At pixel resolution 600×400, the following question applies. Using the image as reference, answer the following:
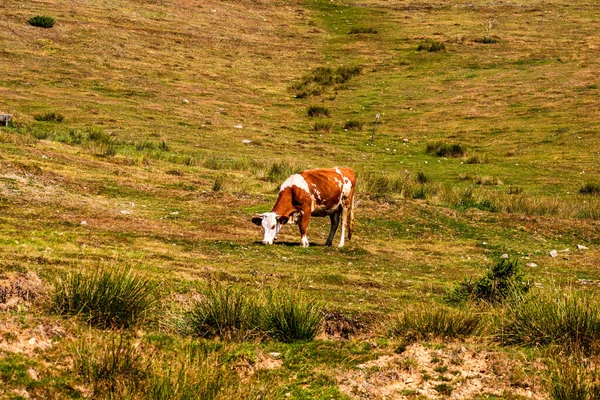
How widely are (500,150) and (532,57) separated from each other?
22.0 metres

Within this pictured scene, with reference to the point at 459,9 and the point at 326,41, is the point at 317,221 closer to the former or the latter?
the point at 326,41

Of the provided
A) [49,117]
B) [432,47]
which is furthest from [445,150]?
[432,47]

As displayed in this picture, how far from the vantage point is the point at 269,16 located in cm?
7938

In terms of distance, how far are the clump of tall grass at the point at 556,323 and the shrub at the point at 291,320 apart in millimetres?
2522

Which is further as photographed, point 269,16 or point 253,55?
point 269,16

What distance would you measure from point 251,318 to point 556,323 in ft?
13.1

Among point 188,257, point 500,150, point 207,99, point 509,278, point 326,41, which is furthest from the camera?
point 326,41

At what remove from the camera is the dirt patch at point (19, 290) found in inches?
389

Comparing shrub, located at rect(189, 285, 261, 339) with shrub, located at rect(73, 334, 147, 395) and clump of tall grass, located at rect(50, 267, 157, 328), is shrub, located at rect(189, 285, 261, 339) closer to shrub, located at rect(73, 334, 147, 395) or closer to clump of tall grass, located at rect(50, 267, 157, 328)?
clump of tall grass, located at rect(50, 267, 157, 328)

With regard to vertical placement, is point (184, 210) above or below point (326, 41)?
below

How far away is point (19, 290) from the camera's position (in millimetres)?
10367

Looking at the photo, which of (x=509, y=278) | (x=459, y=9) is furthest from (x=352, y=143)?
(x=459, y=9)

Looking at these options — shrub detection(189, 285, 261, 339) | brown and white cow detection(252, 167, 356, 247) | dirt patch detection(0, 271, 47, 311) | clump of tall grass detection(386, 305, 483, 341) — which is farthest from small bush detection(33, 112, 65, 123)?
clump of tall grass detection(386, 305, 483, 341)

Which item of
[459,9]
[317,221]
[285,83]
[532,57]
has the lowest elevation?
[317,221]
